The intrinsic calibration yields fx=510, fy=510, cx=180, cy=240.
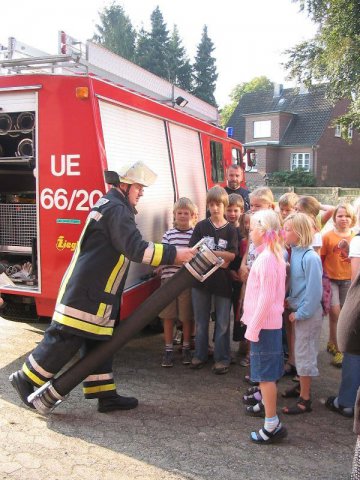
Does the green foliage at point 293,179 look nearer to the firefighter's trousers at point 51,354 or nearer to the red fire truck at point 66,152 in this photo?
the red fire truck at point 66,152

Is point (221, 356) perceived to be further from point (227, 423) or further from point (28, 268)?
point (28, 268)

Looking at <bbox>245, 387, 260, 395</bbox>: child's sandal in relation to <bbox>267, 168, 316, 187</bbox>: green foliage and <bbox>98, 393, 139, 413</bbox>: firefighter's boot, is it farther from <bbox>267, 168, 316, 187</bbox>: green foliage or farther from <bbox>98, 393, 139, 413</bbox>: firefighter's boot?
<bbox>267, 168, 316, 187</bbox>: green foliage

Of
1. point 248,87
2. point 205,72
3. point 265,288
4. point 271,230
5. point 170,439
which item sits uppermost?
point 248,87

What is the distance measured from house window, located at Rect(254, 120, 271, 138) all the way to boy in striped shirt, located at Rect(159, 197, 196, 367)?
124 ft

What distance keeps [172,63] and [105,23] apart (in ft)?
26.4

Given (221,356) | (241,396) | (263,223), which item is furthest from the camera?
(221,356)

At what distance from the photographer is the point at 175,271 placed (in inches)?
194

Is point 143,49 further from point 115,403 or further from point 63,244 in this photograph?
point 115,403

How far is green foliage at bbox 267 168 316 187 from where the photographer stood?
119 ft

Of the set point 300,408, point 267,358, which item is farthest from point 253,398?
point 267,358

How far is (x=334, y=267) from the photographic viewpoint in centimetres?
504

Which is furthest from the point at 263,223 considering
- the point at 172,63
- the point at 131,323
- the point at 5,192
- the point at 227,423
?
the point at 172,63

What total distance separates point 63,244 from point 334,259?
2.62m

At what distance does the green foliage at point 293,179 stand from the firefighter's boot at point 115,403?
33.3 m
